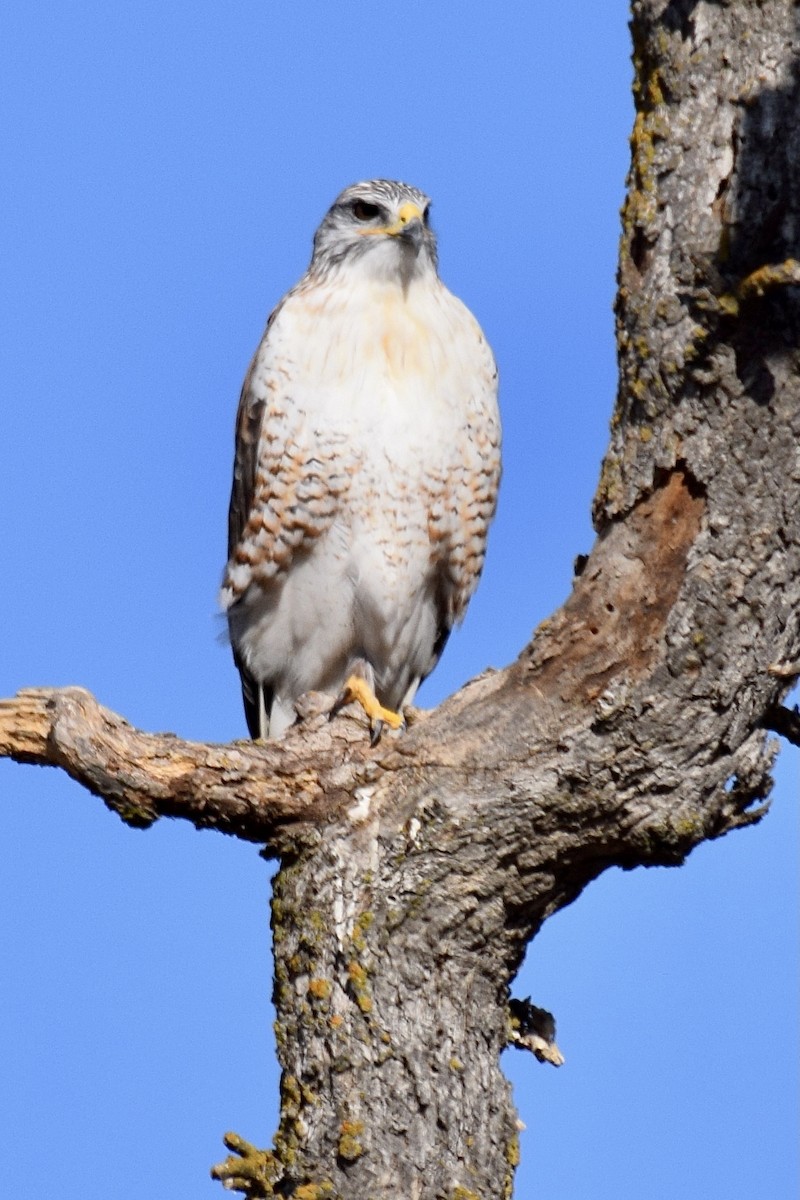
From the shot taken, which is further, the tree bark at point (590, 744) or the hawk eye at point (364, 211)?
the hawk eye at point (364, 211)

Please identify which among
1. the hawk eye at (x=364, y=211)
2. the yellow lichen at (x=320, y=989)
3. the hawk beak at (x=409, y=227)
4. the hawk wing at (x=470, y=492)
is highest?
the hawk eye at (x=364, y=211)

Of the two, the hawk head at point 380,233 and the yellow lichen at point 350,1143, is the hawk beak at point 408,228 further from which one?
the yellow lichen at point 350,1143

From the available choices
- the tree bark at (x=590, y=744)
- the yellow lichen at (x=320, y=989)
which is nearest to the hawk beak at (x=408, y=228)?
the tree bark at (x=590, y=744)

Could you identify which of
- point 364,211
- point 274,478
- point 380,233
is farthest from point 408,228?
point 274,478

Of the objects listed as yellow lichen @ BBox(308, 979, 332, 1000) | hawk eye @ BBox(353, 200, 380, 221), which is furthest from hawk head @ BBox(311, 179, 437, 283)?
yellow lichen @ BBox(308, 979, 332, 1000)

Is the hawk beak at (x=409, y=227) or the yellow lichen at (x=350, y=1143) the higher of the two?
the hawk beak at (x=409, y=227)

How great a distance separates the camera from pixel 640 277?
4.32 m

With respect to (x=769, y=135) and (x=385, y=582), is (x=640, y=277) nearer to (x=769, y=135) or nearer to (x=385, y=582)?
(x=769, y=135)

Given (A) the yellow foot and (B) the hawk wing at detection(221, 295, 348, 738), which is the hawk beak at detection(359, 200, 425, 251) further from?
(A) the yellow foot

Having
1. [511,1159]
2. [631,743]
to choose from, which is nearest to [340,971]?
[511,1159]

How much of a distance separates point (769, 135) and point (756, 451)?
88 cm

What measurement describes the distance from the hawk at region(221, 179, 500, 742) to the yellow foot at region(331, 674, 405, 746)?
91cm

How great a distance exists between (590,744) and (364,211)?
3234 mm

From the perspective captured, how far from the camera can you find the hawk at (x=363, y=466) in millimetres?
5895
